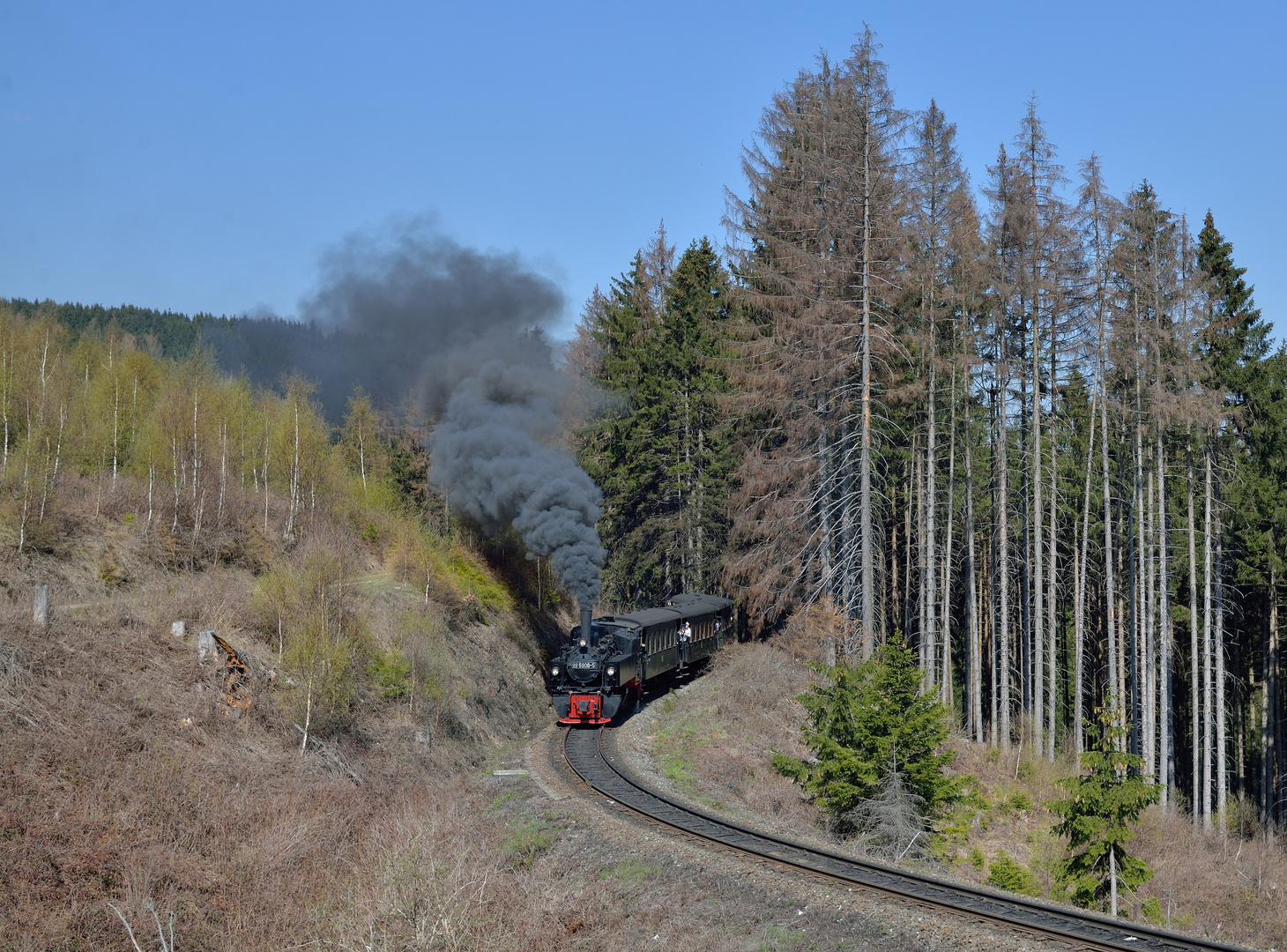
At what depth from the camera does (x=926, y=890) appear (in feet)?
35.7

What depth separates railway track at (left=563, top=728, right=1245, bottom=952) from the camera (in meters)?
9.38

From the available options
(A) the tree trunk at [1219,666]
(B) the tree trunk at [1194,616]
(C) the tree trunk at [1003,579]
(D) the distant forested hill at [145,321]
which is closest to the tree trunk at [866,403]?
(C) the tree trunk at [1003,579]

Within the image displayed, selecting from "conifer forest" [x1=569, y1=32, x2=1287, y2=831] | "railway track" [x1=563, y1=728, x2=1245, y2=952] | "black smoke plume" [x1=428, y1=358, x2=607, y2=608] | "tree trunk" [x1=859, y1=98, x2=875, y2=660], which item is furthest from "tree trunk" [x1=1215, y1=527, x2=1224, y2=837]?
"black smoke plume" [x1=428, y1=358, x2=607, y2=608]

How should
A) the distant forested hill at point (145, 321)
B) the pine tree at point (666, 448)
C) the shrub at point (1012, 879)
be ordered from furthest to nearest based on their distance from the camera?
the distant forested hill at point (145, 321)
the pine tree at point (666, 448)
the shrub at point (1012, 879)

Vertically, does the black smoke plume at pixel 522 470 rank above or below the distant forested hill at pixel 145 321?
below

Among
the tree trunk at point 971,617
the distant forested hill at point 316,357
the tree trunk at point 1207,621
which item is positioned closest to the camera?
the tree trunk at point 1207,621

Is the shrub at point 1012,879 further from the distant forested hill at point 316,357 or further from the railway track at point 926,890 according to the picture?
the distant forested hill at point 316,357

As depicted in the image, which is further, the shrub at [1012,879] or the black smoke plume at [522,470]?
the black smoke plume at [522,470]

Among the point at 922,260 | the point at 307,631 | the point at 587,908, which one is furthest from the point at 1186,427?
the point at 307,631

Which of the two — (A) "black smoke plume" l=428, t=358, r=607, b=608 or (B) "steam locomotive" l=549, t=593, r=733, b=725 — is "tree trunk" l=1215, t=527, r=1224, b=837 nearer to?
(B) "steam locomotive" l=549, t=593, r=733, b=725

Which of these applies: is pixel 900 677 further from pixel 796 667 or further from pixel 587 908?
pixel 796 667

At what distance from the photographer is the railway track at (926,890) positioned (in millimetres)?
9383

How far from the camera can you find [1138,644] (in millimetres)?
25094

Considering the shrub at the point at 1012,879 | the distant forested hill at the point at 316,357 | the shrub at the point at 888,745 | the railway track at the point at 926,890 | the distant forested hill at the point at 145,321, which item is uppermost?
the distant forested hill at the point at 145,321
